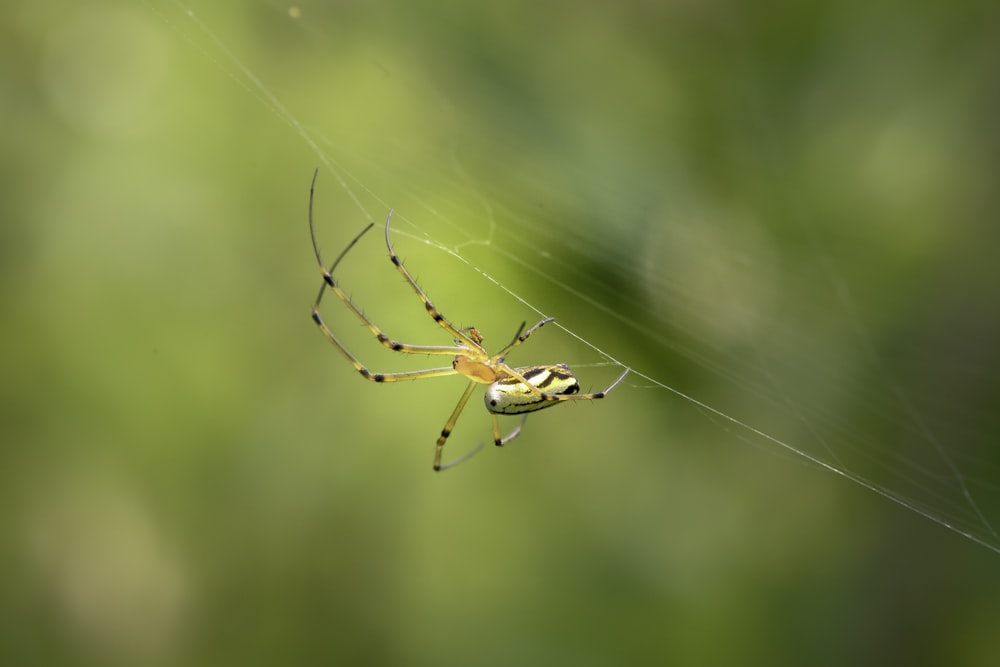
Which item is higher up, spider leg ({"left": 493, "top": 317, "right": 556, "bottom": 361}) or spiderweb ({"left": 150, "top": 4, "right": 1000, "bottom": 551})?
spiderweb ({"left": 150, "top": 4, "right": 1000, "bottom": 551})

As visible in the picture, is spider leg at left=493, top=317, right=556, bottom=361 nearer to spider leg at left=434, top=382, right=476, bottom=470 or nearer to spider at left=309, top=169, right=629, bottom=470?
spider at left=309, top=169, right=629, bottom=470

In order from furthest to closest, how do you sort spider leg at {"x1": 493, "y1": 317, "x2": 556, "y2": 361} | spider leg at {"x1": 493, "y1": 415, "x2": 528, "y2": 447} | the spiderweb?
spider leg at {"x1": 493, "y1": 415, "x2": 528, "y2": 447}
the spiderweb
spider leg at {"x1": 493, "y1": 317, "x2": 556, "y2": 361}

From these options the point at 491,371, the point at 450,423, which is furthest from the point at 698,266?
the point at 450,423

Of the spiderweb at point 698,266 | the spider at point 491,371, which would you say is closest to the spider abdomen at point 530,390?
the spider at point 491,371

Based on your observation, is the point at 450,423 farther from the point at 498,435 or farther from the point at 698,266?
the point at 698,266

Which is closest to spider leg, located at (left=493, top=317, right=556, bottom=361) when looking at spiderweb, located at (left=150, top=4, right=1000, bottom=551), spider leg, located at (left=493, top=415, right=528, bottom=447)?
spiderweb, located at (left=150, top=4, right=1000, bottom=551)

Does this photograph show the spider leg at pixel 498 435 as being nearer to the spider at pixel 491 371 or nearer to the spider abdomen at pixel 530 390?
the spider at pixel 491 371

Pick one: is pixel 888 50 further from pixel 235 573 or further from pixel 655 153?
pixel 235 573

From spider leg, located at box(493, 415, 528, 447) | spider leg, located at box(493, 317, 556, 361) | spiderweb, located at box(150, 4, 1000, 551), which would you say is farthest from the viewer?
spider leg, located at box(493, 415, 528, 447)
